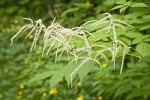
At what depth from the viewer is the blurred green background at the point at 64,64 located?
2511 mm

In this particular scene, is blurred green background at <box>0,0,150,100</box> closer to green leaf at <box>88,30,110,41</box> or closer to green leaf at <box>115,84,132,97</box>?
green leaf at <box>115,84,132,97</box>

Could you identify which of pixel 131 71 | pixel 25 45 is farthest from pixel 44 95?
pixel 25 45

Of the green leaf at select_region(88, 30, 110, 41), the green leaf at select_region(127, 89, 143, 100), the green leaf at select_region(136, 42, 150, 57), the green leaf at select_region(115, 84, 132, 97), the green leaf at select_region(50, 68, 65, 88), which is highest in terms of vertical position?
the green leaf at select_region(88, 30, 110, 41)

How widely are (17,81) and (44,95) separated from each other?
0.86m

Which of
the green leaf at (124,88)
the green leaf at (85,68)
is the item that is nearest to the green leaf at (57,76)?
the green leaf at (85,68)

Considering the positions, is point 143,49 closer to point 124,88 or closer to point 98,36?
point 98,36

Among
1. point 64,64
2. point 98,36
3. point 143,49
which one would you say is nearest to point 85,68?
point 98,36

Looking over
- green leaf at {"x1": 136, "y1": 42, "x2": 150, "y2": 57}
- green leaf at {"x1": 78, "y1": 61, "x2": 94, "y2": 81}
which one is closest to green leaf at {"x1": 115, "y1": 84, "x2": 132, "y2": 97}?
green leaf at {"x1": 136, "y1": 42, "x2": 150, "y2": 57}

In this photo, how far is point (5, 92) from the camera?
14.9 feet

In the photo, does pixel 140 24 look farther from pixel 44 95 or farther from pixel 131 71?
pixel 44 95

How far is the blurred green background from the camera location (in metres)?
2.51

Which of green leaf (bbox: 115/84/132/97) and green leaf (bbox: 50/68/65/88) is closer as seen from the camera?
green leaf (bbox: 50/68/65/88)

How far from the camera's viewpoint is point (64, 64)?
2742 millimetres

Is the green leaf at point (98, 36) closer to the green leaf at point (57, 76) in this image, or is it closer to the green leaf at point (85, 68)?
the green leaf at point (85, 68)
